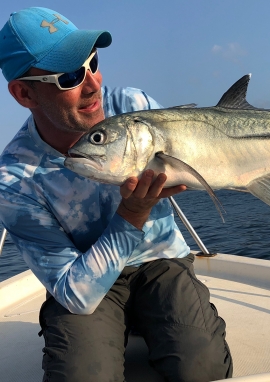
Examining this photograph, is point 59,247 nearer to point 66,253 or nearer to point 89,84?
point 66,253

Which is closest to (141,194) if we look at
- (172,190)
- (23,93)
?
(172,190)

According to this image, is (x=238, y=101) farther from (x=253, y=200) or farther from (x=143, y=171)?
(x=253, y=200)

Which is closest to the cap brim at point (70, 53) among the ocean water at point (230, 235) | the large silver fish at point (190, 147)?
the large silver fish at point (190, 147)

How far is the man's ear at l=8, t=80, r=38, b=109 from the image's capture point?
308 centimetres

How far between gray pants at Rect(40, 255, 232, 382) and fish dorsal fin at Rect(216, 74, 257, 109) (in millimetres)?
1186

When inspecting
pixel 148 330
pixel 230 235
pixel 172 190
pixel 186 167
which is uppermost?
pixel 186 167

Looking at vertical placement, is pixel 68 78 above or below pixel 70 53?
below

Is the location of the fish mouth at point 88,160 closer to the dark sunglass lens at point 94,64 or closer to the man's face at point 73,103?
the man's face at point 73,103

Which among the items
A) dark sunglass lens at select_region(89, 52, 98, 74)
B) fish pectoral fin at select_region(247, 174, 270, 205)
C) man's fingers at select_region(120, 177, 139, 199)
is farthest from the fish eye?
fish pectoral fin at select_region(247, 174, 270, 205)

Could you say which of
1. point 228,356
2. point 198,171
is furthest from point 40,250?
point 228,356

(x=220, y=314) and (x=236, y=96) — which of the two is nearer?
(x=236, y=96)

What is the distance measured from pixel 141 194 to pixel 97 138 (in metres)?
0.40

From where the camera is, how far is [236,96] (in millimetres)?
2941

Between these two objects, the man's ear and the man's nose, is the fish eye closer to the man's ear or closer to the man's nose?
the man's nose
